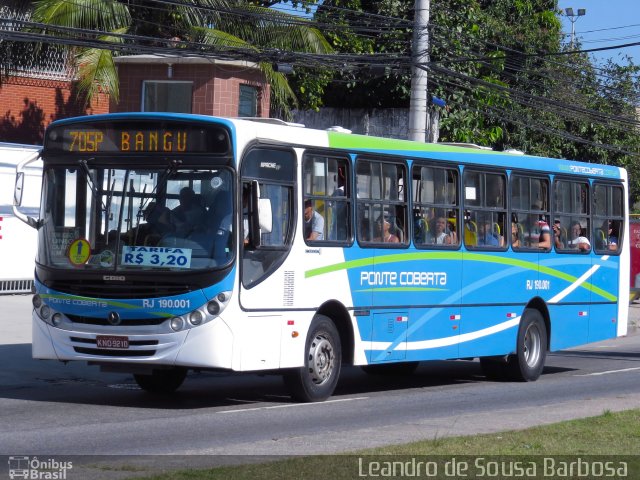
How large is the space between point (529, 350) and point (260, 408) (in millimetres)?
5726

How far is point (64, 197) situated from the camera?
41.9 ft

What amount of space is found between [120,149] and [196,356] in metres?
2.35

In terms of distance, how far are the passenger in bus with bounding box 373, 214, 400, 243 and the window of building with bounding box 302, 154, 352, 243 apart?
2.02ft

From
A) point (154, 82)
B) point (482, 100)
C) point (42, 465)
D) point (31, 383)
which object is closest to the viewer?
point (42, 465)

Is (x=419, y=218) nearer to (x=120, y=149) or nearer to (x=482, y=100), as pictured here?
(x=120, y=149)

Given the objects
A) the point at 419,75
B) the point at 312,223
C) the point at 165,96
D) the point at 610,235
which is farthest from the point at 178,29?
the point at 312,223

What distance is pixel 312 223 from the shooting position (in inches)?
525

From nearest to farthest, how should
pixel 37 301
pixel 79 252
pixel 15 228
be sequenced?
pixel 79 252 < pixel 37 301 < pixel 15 228

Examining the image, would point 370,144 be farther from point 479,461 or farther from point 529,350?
point 479,461

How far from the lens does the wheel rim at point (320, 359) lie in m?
13.2

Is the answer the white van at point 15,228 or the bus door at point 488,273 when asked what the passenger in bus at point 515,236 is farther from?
the white van at point 15,228

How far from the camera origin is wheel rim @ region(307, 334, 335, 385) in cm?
1323

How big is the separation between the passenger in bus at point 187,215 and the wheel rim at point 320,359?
1998 millimetres

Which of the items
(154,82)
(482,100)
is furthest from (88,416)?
(482,100)
